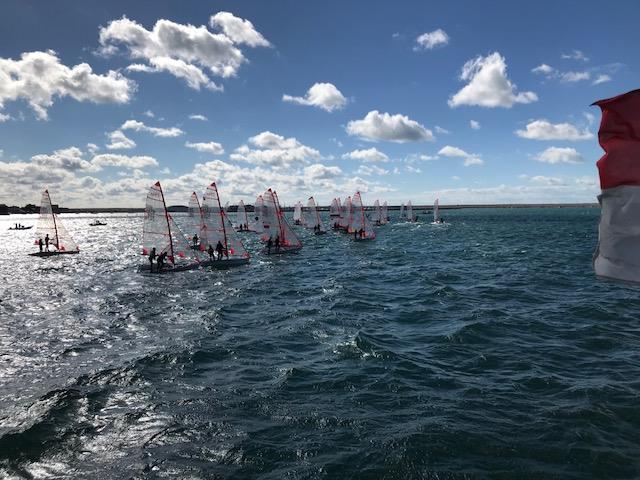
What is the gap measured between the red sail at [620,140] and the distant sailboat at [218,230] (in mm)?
38414

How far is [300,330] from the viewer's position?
19531mm

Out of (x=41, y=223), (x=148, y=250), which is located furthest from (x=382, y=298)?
(x=41, y=223)

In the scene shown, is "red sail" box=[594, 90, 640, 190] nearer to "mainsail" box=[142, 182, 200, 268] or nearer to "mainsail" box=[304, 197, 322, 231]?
"mainsail" box=[142, 182, 200, 268]

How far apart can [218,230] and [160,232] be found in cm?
640

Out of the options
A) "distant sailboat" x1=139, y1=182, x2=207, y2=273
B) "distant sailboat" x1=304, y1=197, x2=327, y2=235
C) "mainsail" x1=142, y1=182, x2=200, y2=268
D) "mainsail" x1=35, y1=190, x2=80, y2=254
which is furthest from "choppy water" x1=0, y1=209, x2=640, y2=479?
"distant sailboat" x1=304, y1=197, x2=327, y2=235

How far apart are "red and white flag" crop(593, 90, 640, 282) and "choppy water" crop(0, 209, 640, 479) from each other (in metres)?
5.20

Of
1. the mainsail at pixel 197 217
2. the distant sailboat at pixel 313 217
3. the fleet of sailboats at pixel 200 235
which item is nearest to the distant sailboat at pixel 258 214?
the fleet of sailboats at pixel 200 235

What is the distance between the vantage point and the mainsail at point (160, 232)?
127 ft

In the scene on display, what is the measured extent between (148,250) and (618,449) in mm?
38107

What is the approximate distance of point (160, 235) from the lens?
130 feet

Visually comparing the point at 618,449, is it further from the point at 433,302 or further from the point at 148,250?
the point at 148,250

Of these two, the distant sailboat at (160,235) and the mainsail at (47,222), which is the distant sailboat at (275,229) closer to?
the distant sailboat at (160,235)

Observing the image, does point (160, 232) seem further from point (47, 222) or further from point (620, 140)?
point (620, 140)

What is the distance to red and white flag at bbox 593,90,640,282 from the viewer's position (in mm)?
5473
